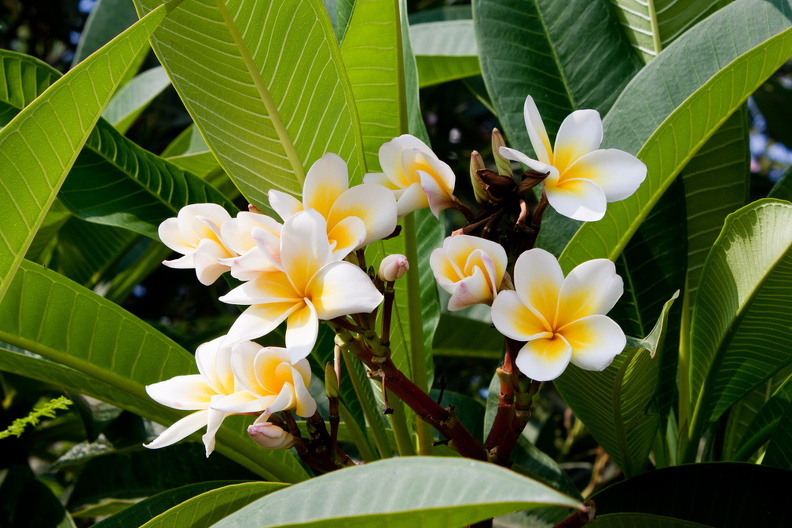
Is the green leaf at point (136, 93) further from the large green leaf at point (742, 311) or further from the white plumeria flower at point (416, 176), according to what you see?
the large green leaf at point (742, 311)

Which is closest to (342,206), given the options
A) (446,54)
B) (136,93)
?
(446,54)

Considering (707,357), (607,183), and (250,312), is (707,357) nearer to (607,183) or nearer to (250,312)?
(607,183)

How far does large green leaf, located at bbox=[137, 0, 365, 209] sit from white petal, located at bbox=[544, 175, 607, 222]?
237 mm

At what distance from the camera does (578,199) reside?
2.08 ft

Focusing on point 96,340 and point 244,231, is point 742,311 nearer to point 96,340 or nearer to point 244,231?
point 244,231

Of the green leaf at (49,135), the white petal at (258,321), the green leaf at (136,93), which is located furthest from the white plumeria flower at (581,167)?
the green leaf at (136,93)

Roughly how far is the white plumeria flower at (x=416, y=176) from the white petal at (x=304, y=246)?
0.11m

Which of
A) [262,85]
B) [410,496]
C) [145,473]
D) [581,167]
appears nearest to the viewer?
[410,496]

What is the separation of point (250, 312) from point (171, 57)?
1.01ft

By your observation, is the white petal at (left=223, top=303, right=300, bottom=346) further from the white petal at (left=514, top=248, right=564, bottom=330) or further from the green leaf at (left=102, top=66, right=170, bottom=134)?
the green leaf at (left=102, top=66, right=170, bottom=134)

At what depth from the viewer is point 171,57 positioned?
767mm

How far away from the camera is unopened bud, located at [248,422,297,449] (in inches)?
24.4

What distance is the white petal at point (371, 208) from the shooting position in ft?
2.06

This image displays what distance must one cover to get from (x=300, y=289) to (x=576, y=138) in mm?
274
